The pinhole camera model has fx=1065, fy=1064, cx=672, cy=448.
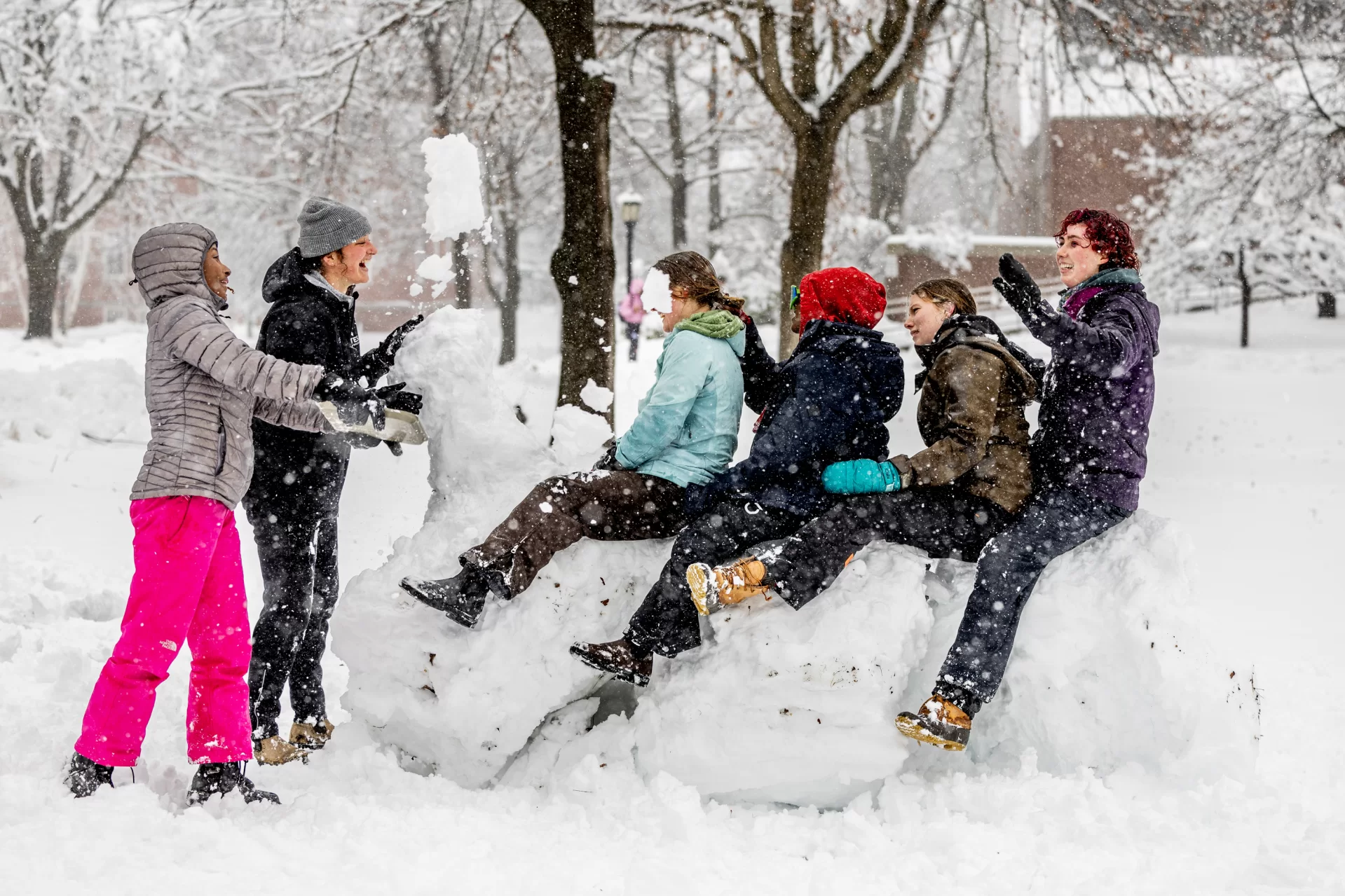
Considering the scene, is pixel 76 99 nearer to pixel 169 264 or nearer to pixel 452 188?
pixel 452 188

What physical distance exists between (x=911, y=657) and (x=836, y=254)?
829 inches

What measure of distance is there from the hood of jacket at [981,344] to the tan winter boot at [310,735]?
2704 mm

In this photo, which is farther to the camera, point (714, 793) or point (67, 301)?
point (67, 301)

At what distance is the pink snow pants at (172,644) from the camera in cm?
339

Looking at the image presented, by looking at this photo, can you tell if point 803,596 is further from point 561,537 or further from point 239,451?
point 239,451

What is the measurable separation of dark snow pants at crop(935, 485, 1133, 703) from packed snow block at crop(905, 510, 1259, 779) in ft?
0.38

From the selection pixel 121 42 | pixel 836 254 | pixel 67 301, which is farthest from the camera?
pixel 67 301

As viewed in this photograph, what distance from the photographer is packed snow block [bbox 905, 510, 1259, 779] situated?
137 inches

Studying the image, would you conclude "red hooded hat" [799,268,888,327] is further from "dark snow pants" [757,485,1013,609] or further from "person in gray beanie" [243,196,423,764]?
"person in gray beanie" [243,196,423,764]

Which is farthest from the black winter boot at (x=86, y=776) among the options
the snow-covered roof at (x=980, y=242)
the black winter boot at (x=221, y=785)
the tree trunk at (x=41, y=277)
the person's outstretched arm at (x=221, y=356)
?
the tree trunk at (x=41, y=277)

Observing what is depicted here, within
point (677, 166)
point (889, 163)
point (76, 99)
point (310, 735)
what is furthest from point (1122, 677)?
point (889, 163)

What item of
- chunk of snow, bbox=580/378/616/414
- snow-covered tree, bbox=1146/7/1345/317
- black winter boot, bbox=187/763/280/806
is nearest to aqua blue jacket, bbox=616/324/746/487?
chunk of snow, bbox=580/378/616/414

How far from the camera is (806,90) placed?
10.1 m

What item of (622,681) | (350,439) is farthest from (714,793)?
(350,439)
